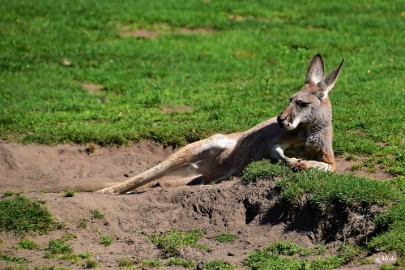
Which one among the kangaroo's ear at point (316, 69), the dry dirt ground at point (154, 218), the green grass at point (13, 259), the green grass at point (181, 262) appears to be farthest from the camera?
the kangaroo's ear at point (316, 69)

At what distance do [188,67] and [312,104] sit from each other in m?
6.41

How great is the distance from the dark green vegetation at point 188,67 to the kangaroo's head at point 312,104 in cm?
97

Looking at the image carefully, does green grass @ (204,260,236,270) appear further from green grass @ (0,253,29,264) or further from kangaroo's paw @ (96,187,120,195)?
kangaroo's paw @ (96,187,120,195)

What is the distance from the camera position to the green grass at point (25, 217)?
30.3 feet

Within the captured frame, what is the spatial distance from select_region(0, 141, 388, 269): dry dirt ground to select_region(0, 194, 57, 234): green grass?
10 centimetres

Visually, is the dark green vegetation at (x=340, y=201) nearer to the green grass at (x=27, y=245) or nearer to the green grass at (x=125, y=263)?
the green grass at (x=125, y=263)

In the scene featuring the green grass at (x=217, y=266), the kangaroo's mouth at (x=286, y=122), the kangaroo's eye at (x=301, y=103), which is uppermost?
the kangaroo's eye at (x=301, y=103)

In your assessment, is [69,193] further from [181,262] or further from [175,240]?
[181,262]

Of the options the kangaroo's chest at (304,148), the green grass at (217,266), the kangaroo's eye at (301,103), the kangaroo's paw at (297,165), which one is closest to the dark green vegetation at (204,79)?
the kangaroo's paw at (297,165)

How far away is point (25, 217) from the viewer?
30.7 ft

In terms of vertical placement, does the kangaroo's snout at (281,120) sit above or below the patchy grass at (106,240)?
above

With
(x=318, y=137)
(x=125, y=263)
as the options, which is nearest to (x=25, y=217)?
(x=125, y=263)

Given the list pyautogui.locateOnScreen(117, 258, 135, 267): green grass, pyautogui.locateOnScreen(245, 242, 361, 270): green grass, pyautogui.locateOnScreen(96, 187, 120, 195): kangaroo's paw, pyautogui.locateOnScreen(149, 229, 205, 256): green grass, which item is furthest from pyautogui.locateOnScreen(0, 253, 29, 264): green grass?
pyautogui.locateOnScreen(96, 187, 120, 195): kangaroo's paw

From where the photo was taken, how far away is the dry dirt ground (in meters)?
8.71
